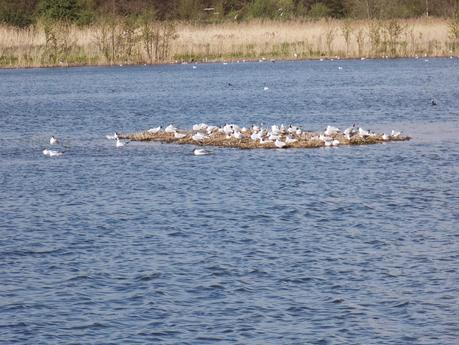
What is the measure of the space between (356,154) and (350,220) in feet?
24.2

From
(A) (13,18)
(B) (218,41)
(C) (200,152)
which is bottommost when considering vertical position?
(C) (200,152)

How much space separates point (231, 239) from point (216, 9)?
233 feet

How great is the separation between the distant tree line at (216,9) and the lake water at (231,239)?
3426 cm

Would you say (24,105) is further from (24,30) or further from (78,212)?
(78,212)

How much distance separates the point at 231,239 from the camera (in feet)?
53.1

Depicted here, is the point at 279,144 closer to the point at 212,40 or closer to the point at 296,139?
the point at 296,139

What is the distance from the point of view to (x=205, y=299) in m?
13.0

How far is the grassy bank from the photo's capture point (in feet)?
188

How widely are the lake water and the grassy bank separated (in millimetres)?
24551

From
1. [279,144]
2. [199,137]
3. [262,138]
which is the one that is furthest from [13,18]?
[279,144]

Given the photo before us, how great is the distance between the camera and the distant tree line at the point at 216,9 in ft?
227

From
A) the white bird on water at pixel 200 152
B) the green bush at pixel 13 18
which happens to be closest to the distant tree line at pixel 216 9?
the green bush at pixel 13 18

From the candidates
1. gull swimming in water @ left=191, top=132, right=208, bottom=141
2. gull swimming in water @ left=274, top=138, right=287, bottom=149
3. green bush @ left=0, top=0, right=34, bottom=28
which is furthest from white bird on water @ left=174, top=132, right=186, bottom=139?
green bush @ left=0, top=0, right=34, bottom=28

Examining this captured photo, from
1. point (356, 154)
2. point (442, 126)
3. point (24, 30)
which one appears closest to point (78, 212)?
point (356, 154)
